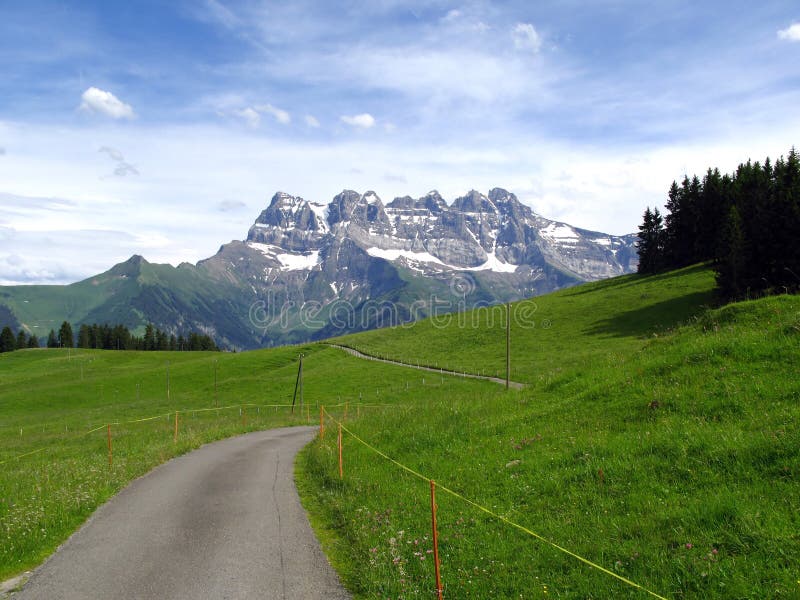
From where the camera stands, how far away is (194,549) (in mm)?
12938

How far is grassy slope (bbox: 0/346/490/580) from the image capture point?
16500mm

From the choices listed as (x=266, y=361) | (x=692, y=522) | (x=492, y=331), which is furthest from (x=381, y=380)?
(x=692, y=522)

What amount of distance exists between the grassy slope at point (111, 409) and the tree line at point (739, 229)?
30.0 metres

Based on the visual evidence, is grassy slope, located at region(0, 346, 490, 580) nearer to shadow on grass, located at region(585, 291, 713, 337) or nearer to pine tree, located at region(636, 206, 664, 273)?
shadow on grass, located at region(585, 291, 713, 337)

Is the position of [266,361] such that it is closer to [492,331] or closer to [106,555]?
[492,331]

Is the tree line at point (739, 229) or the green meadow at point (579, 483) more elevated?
the tree line at point (739, 229)

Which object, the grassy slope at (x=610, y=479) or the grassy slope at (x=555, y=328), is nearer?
the grassy slope at (x=610, y=479)

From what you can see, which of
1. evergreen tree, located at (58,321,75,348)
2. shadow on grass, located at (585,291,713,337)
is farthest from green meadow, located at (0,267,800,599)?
evergreen tree, located at (58,321,75,348)

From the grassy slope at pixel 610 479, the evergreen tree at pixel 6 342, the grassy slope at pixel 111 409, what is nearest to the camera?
the grassy slope at pixel 610 479

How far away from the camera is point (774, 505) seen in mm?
9430

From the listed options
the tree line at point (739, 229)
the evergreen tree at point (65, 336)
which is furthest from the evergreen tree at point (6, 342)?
the tree line at point (739, 229)

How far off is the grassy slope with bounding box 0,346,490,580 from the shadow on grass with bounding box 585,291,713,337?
27.5 metres

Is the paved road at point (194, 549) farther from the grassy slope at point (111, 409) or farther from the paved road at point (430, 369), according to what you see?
the paved road at point (430, 369)

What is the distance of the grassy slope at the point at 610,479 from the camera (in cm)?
892
